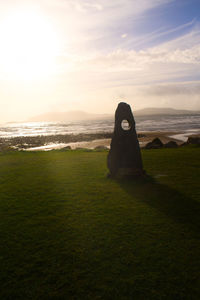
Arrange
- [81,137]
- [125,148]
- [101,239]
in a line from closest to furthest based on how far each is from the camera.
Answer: [101,239]
[125,148]
[81,137]

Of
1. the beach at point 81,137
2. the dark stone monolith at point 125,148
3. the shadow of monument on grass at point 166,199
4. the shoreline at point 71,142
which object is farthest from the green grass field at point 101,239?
the shoreline at point 71,142

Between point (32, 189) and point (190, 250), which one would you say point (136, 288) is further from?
point (32, 189)

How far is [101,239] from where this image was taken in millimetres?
6352

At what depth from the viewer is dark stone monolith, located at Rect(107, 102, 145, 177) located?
12078 mm

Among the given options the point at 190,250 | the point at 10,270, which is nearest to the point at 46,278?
the point at 10,270

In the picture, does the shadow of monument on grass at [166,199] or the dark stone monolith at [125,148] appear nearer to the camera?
the shadow of monument on grass at [166,199]

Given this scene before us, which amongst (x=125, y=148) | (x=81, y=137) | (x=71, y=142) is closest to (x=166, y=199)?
(x=125, y=148)

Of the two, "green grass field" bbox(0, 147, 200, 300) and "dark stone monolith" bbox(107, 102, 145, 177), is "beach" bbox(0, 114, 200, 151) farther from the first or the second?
"green grass field" bbox(0, 147, 200, 300)

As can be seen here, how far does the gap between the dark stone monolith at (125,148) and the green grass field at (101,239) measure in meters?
0.72

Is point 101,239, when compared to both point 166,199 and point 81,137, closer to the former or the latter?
point 166,199

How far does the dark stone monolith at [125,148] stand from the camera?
12078 millimetres

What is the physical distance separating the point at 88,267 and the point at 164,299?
1744mm

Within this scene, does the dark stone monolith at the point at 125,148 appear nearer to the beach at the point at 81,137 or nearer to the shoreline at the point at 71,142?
the beach at the point at 81,137

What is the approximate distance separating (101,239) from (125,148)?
6469 mm
